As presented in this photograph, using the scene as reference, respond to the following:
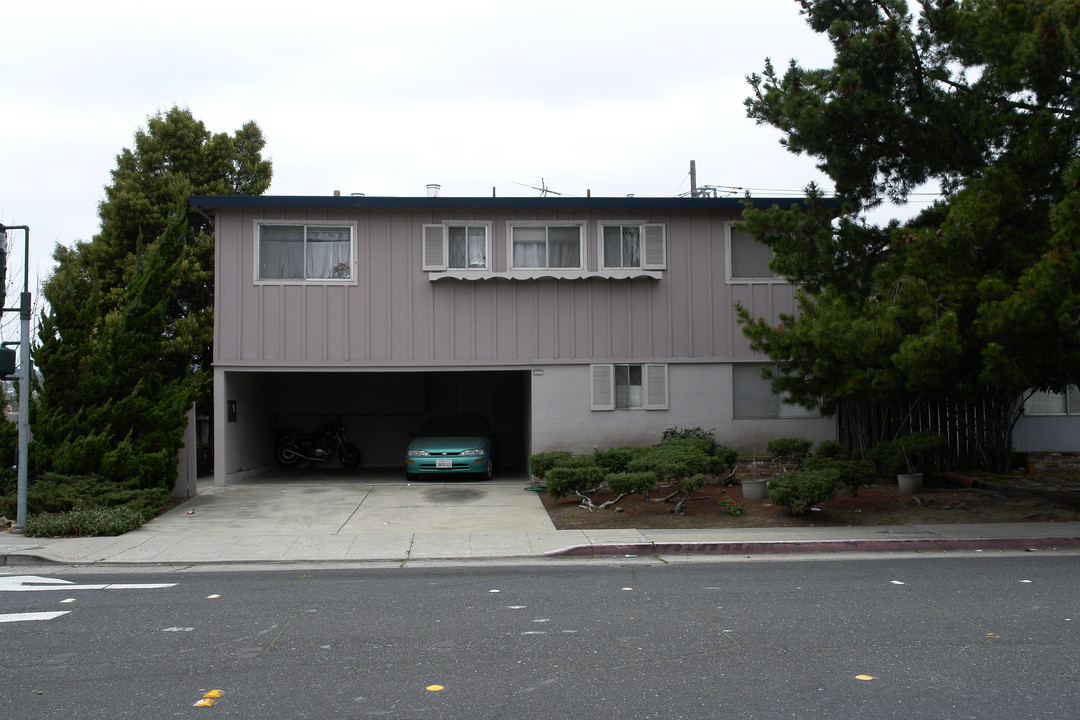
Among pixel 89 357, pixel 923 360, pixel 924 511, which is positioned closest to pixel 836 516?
pixel 924 511

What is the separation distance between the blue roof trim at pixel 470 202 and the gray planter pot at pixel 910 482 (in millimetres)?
5144

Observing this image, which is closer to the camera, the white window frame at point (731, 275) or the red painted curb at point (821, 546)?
the red painted curb at point (821, 546)

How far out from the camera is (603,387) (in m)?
17.0

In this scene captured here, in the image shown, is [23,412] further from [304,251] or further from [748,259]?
[748,259]

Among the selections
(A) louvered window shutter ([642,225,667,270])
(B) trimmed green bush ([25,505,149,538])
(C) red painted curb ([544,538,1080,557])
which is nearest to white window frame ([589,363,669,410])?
(A) louvered window shutter ([642,225,667,270])

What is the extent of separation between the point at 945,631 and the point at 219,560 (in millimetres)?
7566

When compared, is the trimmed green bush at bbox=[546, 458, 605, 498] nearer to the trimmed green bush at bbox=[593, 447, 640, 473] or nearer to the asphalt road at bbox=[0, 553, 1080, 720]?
the trimmed green bush at bbox=[593, 447, 640, 473]

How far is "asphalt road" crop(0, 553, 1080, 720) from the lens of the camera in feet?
16.2

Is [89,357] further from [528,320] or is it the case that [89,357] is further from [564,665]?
[564,665]

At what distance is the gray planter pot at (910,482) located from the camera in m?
14.8

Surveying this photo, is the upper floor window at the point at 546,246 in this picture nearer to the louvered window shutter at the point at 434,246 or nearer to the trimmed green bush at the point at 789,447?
the louvered window shutter at the point at 434,246

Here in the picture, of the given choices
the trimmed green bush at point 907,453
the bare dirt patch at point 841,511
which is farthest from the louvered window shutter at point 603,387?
the trimmed green bush at point 907,453

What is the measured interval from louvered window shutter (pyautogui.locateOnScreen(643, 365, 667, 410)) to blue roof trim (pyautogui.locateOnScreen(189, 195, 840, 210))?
3.06m

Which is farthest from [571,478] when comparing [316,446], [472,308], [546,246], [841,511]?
[316,446]
